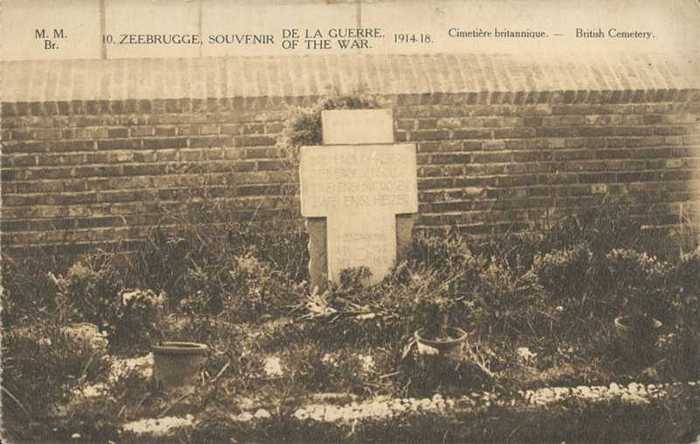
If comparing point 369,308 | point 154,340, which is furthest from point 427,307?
point 154,340

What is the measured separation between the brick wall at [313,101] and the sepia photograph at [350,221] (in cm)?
2

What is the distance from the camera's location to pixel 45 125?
5.34 m

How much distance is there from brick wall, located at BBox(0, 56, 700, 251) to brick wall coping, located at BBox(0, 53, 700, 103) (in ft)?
0.04

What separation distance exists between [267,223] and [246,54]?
1447mm

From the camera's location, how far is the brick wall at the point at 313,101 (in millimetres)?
5367

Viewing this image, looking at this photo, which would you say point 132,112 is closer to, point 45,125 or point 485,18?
point 45,125

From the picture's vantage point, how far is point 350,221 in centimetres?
484

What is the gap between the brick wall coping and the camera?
17.8 ft

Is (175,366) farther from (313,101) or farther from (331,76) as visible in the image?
(331,76)

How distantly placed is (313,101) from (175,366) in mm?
2549

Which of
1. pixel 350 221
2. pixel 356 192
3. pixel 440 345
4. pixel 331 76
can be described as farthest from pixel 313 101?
pixel 440 345

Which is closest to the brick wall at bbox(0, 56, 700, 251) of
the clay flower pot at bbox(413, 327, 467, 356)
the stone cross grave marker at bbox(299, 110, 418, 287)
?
the stone cross grave marker at bbox(299, 110, 418, 287)

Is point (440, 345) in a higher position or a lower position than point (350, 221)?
lower

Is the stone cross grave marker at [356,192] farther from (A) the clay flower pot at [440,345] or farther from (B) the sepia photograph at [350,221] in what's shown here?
(A) the clay flower pot at [440,345]
